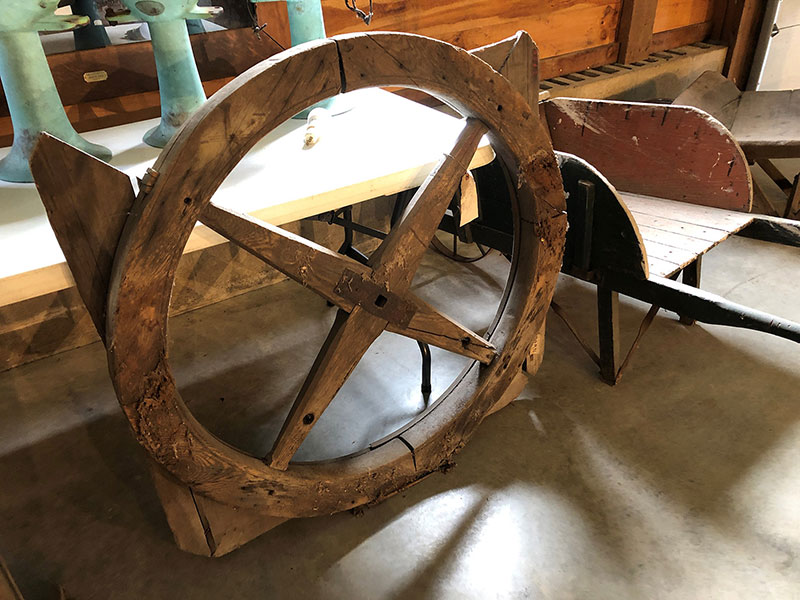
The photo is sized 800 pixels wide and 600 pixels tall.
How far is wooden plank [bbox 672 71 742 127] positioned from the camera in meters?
2.64

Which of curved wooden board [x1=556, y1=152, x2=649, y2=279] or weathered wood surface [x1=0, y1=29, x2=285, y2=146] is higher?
weathered wood surface [x1=0, y1=29, x2=285, y2=146]

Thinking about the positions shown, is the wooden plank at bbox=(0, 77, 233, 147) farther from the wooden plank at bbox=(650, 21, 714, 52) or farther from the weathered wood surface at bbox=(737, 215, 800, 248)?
the wooden plank at bbox=(650, 21, 714, 52)

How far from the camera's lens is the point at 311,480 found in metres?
1.26

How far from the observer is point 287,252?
103 centimetres

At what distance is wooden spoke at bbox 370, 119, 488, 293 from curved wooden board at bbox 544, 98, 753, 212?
0.89 meters

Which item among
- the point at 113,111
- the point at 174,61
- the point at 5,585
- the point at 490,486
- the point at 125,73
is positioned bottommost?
the point at 490,486

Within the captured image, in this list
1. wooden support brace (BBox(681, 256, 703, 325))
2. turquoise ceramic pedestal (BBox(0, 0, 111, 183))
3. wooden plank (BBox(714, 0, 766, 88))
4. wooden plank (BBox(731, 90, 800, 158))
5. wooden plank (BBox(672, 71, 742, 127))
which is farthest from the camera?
wooden plank (BBox(714, 0, 766, 88))

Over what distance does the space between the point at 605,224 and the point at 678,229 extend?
0.38 metres

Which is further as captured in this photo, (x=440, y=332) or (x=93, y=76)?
(x=93, y=76)

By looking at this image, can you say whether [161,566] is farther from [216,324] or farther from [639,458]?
[639,458]

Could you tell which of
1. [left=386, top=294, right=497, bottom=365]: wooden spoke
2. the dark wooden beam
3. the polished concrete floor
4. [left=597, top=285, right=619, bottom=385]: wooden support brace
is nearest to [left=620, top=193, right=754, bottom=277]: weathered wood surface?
[left=597, top=285, right=619, bottom=385]: wooden support brace

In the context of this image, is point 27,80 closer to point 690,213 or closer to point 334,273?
point 334,273

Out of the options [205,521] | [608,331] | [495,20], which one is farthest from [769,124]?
[205,521]

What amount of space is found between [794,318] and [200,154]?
82.6 inches
